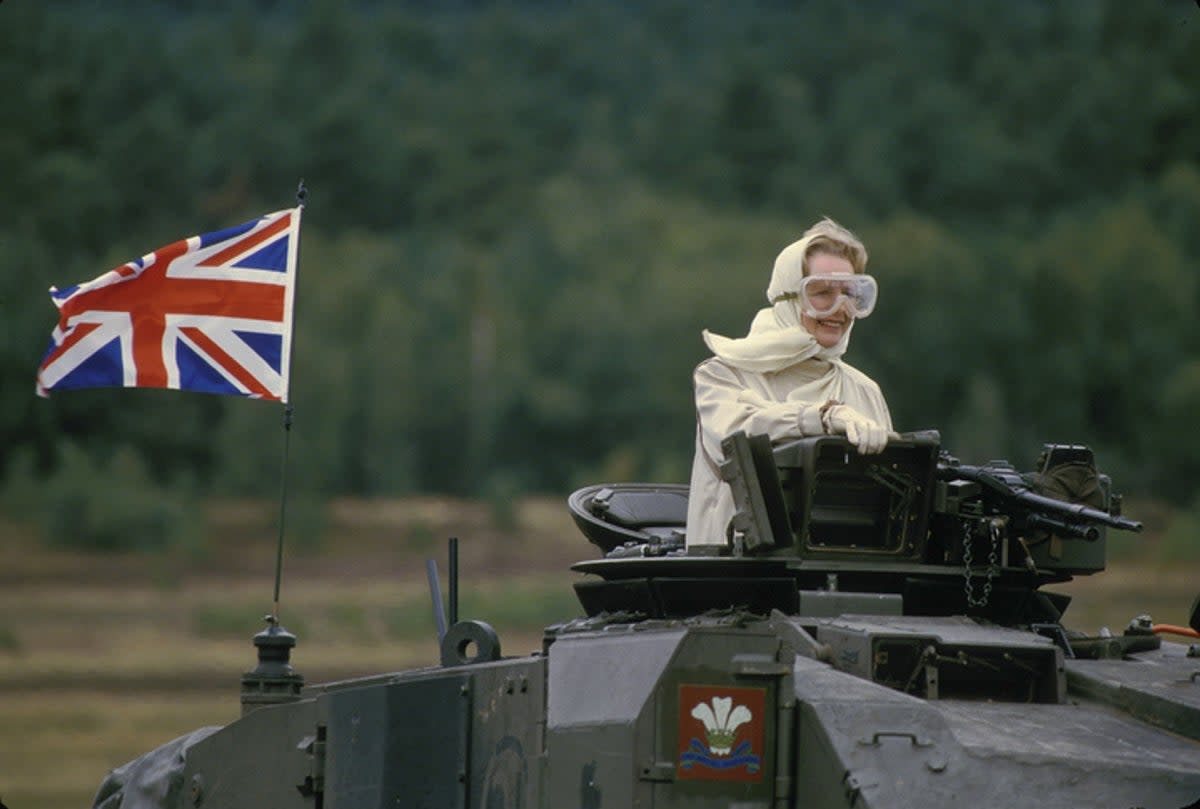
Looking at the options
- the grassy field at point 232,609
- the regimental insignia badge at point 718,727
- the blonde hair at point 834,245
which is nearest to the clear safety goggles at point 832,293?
the blonde hair at point 834,245

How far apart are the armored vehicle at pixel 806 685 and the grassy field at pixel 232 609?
26.0 metres

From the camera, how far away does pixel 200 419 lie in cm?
5662

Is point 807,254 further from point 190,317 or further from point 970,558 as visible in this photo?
point 190,317

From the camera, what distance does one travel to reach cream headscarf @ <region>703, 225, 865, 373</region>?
45.2ft

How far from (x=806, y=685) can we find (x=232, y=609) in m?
36.6

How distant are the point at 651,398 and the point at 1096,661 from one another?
4415 centimetres

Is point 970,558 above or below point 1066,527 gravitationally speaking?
below

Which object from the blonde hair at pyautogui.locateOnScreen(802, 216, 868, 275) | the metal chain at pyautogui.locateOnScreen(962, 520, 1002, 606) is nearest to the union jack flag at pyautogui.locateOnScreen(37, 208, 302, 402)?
the blonde hair at pyautogui.locateOnScreen(802, 216, 868, 275)

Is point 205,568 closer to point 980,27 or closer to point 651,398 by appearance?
point 651,398

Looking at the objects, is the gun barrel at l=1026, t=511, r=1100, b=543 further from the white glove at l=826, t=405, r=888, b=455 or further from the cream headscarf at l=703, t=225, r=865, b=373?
the cream headscarf at l=703, t=225, r=865, b=373

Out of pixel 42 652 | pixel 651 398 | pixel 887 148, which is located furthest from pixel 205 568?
pixel 887 148

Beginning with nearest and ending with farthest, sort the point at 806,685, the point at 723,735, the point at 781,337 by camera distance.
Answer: the point at 723,735, the point at 806,685, the point at 781,337

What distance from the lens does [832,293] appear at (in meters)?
13.9

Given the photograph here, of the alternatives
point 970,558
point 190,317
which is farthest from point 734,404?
point 190,317
